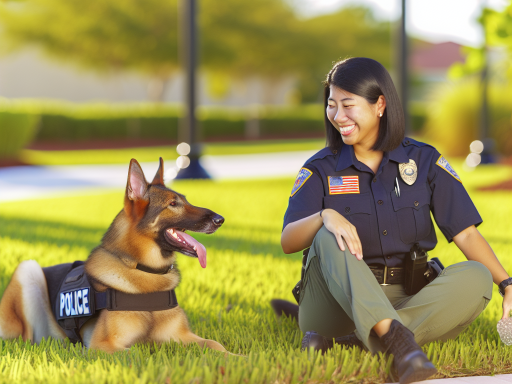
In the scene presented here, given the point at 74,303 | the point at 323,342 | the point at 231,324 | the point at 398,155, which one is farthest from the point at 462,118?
the point at 74,303

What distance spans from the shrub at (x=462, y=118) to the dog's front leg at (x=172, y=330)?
15.8 metres

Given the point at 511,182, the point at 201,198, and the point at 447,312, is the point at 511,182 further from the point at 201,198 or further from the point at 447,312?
the point at 447,312

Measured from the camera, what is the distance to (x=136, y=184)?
3.30 meters

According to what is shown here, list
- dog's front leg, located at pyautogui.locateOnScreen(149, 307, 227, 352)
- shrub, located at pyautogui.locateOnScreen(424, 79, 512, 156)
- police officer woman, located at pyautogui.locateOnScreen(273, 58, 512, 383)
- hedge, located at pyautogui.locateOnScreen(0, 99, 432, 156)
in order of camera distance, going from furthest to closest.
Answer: hedge, located at pyautogui.locateOnScreen(0, 99, 432, 156) < shrub, located at pyautogui.locateOnScreen(424, 79, 512, 156) < dog's front leg, located at pyautogui.locateOnScreen(149, 307, 227, 352) < police officer woman, located at pyautogui.locateOnScreen(273, 58, 512, 383)

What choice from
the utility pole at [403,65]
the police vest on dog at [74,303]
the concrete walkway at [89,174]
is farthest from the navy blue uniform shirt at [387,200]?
the utility pole at [403,65]

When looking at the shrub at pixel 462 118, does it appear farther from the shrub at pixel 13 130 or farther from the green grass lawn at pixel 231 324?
the shrub at pixel 13 130

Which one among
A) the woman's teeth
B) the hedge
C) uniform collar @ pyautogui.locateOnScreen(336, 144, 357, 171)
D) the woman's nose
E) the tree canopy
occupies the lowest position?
uniform collar @ pyautogui.locateOnScreen(336, 144, 357, 171)

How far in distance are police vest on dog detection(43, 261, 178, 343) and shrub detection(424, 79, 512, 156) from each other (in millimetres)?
15948

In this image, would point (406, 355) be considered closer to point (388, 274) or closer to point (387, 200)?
point (388, 274)

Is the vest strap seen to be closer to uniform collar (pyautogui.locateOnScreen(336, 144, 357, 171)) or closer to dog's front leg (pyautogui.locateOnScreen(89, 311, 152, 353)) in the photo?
dog's front leg (pyautogui.locateOnScreen(89, 311, 152, 353))

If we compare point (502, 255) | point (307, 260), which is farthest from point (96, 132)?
point (307, 260)

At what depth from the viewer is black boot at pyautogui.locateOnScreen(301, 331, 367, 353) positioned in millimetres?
3160

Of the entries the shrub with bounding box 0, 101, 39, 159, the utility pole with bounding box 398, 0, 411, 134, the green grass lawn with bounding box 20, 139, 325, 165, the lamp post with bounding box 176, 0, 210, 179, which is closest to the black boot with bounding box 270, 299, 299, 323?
the lamp post with bounding box 176, 0, 210, 179

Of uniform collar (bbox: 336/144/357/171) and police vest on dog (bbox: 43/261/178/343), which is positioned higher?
uniform collar (bbox: 336/144/357/171)
